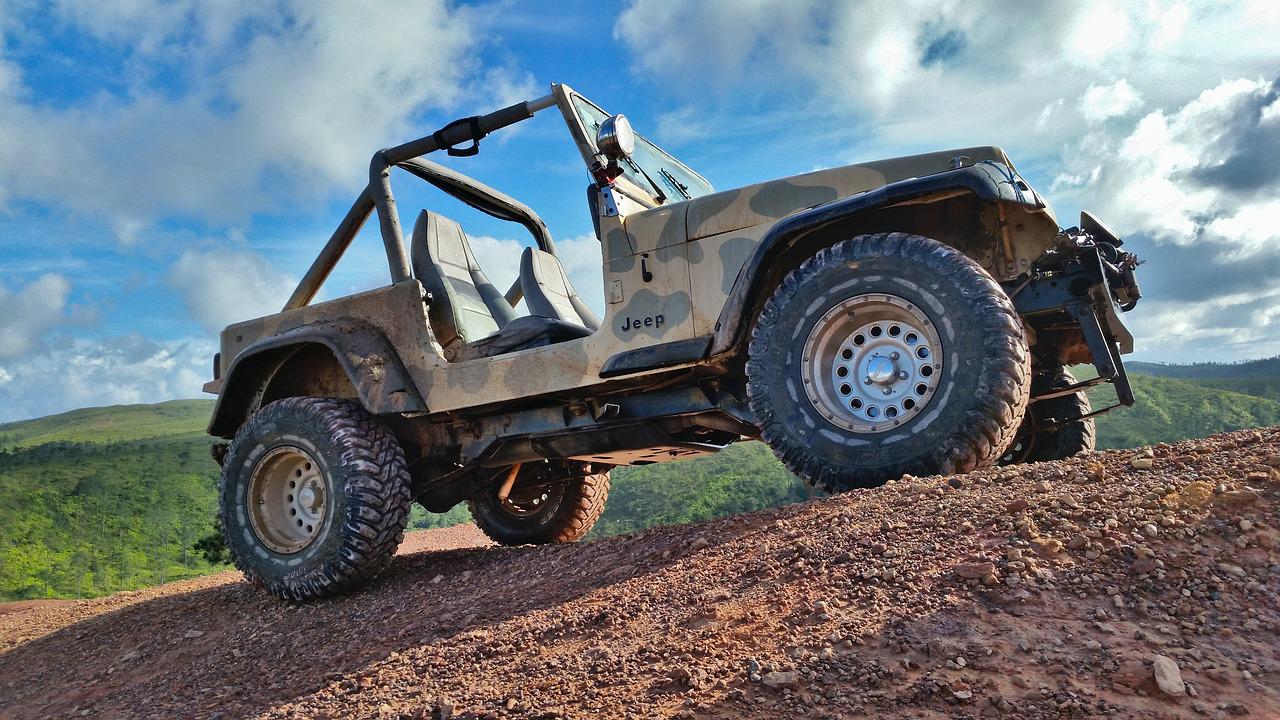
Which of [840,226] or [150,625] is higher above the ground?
[840,226]

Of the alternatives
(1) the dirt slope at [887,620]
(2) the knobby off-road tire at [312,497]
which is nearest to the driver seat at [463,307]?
(2) the knobby off-road tire at [312,497]

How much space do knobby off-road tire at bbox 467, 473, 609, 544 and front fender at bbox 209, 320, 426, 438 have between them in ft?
6.47

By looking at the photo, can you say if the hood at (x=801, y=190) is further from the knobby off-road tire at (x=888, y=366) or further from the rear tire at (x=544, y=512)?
the rear tire at (x=544, y=512)

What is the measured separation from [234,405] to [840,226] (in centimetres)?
440

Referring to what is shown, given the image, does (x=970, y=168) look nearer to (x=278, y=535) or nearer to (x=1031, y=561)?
(x=1031, y=561)

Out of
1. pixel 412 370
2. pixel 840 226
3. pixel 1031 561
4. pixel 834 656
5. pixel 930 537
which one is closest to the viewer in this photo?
pixel 834 656

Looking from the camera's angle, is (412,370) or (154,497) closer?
(412,370)

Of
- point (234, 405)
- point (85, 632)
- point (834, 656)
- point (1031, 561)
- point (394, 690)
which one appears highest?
point (234, 405)

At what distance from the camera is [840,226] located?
4.37 metres

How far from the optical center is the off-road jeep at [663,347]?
3.85 meters

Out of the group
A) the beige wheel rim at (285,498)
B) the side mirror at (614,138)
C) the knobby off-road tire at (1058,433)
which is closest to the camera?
the side mirror at (614,138)

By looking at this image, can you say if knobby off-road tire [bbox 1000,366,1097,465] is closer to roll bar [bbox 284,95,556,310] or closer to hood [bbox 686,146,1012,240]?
hood [bbox 686,146,1012,240]

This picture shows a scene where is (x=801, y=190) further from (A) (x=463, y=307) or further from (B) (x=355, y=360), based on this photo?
(B) (x=355, y=360)

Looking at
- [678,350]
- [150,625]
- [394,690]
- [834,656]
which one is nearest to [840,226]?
[678,350]
